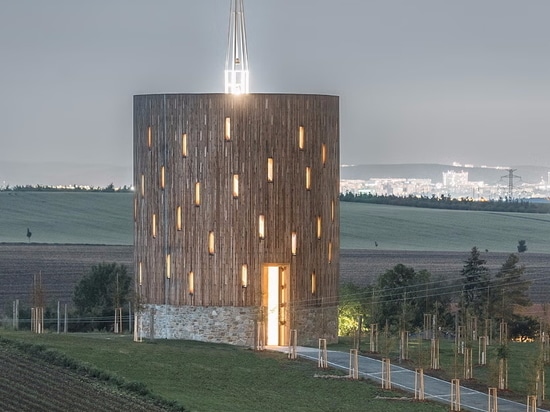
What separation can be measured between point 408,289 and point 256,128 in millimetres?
14630

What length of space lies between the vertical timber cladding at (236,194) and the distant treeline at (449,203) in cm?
7737

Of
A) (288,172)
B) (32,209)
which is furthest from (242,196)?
(32,209)

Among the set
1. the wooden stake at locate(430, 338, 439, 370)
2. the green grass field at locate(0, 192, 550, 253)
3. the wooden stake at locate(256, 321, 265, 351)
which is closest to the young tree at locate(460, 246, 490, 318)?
the wooden stake at locate(256, 321, 265, 351)

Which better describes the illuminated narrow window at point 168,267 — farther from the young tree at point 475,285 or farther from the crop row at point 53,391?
the young tree at point 475,285

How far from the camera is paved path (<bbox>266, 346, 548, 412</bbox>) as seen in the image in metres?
40.2

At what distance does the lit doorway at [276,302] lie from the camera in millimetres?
50219

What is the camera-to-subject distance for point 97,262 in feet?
275

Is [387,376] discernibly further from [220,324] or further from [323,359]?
[220,324]

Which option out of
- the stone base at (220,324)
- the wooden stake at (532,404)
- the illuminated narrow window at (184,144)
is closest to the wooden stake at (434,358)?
the stone base at (220,324)

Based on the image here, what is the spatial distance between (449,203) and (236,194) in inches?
3225

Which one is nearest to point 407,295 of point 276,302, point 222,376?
point 276,302

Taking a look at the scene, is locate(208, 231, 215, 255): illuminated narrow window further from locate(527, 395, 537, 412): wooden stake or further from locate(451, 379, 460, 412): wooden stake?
locate(527, 395, 537, 412): wooden stake

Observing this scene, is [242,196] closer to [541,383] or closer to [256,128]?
[256,128]

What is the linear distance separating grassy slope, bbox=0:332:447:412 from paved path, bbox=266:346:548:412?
2.82 feet
